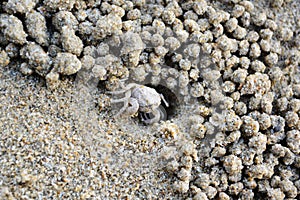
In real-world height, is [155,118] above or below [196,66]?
below

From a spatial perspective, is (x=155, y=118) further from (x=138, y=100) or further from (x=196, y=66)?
(x=196, y=66)

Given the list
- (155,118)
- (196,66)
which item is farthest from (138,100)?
(196,66)

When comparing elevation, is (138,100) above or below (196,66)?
below

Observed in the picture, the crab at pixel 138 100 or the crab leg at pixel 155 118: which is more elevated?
the crab at pixel 138 100

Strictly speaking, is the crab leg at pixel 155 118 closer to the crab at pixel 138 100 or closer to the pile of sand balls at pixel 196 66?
the crab at pixel 138 100

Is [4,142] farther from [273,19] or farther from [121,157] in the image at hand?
[273,19]

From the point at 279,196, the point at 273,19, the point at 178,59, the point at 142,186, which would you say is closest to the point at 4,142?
the point at 142,186

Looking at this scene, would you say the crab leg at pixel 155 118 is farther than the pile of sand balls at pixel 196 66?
Yes

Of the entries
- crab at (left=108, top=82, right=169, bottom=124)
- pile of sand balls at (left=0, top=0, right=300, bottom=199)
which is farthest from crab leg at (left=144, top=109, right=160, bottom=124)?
pile of sand balls at (left=0, top=0, right=300, bottom=199)

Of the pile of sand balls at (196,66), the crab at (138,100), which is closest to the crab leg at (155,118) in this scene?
the crab at (138,100)
